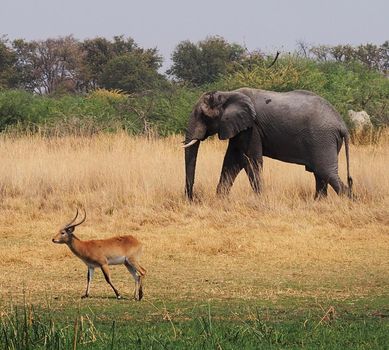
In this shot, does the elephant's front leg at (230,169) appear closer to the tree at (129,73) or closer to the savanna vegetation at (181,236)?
the savanna vegetation at (181,236)

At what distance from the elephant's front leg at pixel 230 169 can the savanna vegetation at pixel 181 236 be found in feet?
0.60

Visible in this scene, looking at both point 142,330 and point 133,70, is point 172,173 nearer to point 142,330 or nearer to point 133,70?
point 142,330

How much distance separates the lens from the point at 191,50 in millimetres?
53969

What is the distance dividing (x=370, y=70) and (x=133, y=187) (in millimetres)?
19592

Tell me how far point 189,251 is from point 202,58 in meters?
40.9

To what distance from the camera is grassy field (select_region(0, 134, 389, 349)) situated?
7930 millimetres

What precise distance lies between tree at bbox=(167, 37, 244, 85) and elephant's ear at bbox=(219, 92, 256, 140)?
34.5 metres

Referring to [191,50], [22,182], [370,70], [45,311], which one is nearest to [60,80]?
[191,50]

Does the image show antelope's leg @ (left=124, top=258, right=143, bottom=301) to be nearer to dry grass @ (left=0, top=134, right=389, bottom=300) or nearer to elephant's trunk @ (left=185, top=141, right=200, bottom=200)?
dry grass @ (left=0, top=134, right=389, bottom=300)

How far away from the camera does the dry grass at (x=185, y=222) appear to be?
11.0 meters

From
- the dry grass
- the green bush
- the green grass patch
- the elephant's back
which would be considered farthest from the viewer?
the green bush

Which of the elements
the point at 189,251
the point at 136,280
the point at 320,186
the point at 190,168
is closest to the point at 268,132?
the point at 320,186

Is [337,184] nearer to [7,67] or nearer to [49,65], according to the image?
[7,67]

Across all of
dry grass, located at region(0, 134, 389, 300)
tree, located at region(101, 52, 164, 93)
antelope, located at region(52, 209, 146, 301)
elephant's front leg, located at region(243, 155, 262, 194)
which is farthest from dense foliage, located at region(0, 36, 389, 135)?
antelope, located at region(52, 209, 146, 301)
